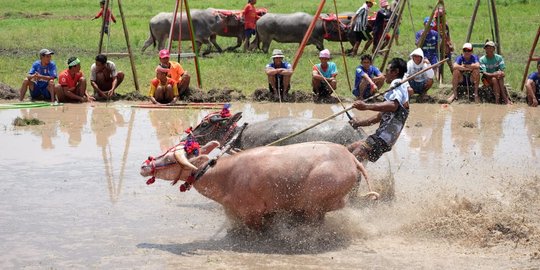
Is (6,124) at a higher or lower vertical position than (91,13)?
higher

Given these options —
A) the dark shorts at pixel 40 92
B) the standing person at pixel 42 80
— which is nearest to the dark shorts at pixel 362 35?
the standing person at pixel 42 80

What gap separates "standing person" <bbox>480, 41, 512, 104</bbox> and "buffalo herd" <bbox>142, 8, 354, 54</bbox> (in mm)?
8105

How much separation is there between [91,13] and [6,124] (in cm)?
1877

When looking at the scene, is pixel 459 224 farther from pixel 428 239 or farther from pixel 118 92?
pixel 118 92

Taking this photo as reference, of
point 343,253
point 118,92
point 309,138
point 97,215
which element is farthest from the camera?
point 118,92

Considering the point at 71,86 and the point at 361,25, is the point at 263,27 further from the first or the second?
the point at 71,86

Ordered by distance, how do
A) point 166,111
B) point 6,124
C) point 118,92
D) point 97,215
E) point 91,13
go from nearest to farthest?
point 97,215 → point 6,124 → point 166,111 → point 118,92 → point 91,13

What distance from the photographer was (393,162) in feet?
33.9

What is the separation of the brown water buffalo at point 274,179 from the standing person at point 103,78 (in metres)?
8.20

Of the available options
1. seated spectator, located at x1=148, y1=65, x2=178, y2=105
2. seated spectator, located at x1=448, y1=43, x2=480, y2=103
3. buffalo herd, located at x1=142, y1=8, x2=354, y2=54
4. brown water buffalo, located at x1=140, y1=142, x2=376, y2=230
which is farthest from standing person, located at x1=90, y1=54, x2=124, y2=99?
brown water buffalo, located at x1=140, y1=142, x2=376, y2=230

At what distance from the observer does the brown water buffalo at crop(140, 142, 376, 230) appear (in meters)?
7.11

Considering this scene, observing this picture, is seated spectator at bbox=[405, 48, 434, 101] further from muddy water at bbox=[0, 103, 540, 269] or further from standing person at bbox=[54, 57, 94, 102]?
standing person at bbox=[54, 57, 94, 102]

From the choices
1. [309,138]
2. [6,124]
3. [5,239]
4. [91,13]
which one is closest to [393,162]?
[309,138]

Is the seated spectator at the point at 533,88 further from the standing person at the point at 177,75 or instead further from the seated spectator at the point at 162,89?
the seated spectator at the point at 162,89
